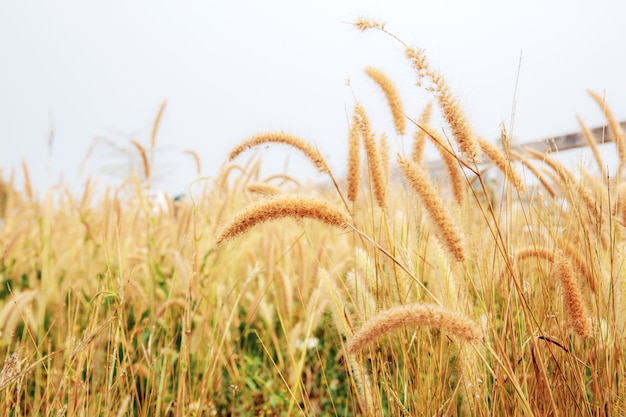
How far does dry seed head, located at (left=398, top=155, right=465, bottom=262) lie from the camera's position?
109cm

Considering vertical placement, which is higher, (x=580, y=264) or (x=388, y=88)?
(x=388, y=88)

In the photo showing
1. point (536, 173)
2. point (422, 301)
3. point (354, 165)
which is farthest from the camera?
point (536, 173)

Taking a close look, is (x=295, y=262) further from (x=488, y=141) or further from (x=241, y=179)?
(x=488, y=141)

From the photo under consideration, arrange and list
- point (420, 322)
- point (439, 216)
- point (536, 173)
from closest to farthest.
Answer: point (420, 322) → point (439, 216) → point (536, 173)

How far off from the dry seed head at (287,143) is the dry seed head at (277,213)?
31 centimetres

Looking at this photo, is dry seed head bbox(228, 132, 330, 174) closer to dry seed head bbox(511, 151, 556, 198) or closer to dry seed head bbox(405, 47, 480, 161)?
dry seed head bbox(405, 47, 480, 161)

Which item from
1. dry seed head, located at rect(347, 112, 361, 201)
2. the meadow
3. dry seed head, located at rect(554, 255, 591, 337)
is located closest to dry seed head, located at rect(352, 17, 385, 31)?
the meadow

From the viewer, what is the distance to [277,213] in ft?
3.23

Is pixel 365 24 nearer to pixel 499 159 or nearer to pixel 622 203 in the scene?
pixel 499 159

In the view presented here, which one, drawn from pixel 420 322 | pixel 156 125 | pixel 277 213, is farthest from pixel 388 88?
pixel 156 125

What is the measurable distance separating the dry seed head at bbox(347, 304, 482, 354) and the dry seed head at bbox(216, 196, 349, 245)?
22cm

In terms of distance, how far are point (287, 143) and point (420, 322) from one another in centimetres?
64

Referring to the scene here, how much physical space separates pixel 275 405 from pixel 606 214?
4.07ft

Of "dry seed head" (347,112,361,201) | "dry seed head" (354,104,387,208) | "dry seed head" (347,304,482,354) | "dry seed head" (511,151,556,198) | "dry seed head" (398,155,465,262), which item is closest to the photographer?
"dry seed head" (347,304,482,354)
